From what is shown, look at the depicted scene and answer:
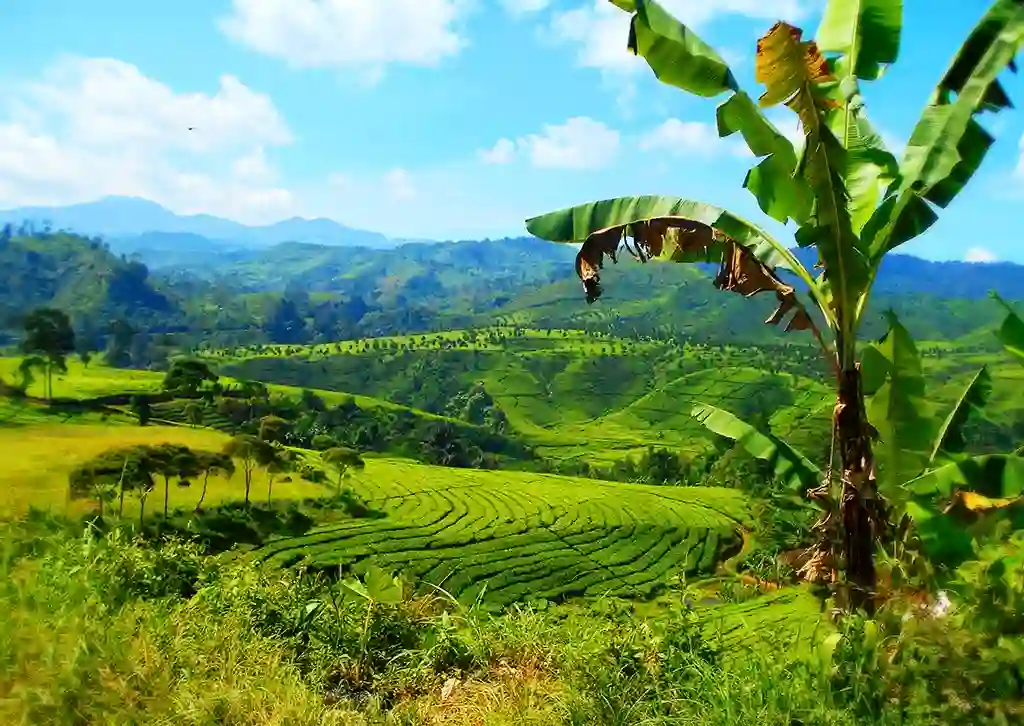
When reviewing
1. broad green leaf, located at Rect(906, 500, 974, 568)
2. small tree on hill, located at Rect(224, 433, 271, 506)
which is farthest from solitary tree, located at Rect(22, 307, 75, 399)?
broad green leaf, located at Rect(906, 500, 974, 568)

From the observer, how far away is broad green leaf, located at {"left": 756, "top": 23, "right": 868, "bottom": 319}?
4.04 m

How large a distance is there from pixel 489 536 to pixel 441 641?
155 feet

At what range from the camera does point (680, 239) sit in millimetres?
5074

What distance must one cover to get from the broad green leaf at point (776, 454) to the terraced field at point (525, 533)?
33306 millimetres

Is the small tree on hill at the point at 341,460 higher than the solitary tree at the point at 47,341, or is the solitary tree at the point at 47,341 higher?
the solitary tree at the point at 47,341

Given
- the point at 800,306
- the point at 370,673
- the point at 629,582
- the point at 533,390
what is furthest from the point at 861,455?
the point at 533,390

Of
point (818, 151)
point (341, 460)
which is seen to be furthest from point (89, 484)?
point (818, 151)

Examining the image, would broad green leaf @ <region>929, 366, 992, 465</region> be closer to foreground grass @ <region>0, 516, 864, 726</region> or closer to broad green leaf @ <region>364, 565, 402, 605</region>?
foreground grass @ <region>0, 516, 864, 726</region>

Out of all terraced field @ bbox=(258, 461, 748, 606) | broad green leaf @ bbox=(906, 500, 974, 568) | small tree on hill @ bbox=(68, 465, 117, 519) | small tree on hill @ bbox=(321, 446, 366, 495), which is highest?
broad green leaf @ bbox=(906, 500, 974, 568)

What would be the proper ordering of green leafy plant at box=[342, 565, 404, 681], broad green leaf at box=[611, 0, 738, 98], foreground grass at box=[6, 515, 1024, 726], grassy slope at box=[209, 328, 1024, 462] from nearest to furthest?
1. foreground grass at box=[6, 515, 1024, 726]
2. green leafy plant at box=[342, 565, 404, 681]
3. broad green leaf at box=[611, 0, 738, 98]
4. grassy slope at box=[209, 328, 1024, 462]

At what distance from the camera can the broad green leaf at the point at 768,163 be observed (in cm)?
449

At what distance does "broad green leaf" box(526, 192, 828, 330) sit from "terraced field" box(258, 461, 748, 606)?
109ft

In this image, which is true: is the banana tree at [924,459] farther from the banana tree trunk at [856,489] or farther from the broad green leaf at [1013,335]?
the banana tree trunk at [856,489]

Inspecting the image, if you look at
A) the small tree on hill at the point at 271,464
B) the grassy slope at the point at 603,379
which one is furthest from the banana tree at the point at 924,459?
the grassy slope at the point at 603,379
